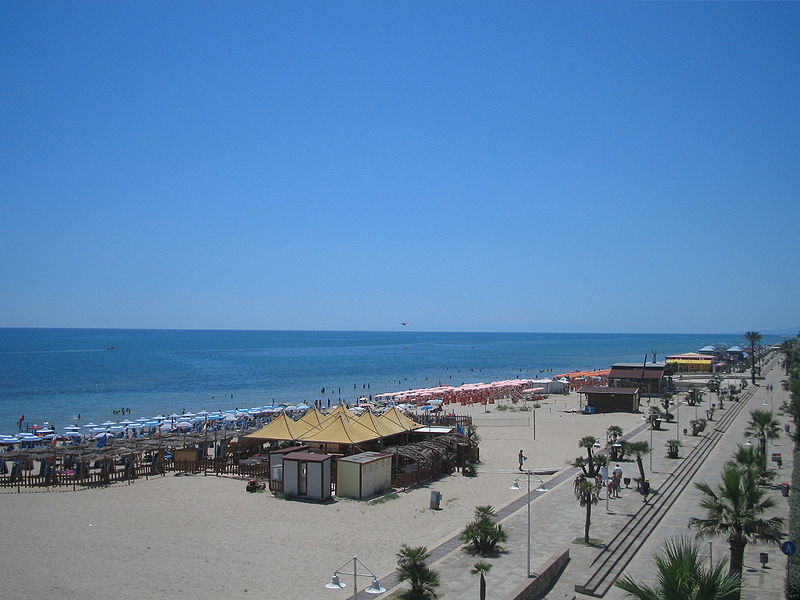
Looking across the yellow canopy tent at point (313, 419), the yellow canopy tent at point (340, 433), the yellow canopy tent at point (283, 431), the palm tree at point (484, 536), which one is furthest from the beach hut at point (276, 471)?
the palm tree at point (484, 536)

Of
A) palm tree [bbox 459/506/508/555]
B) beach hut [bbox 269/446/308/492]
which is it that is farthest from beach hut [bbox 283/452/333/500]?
palm tree [bbox 459/506/508/555]

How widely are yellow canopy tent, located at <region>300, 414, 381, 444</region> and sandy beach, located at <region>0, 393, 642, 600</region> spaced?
310 cm

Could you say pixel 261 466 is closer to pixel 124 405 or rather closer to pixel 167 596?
pixel 167 596

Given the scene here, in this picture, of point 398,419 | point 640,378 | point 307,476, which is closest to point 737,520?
point 307,476

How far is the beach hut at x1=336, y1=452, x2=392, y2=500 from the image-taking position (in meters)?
21.5

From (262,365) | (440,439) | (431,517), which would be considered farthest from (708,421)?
(262,365)

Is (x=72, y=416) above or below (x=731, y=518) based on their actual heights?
below

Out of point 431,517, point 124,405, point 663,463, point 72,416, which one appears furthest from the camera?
point 124,405

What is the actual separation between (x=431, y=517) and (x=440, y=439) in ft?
26.8

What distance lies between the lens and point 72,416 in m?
51.9

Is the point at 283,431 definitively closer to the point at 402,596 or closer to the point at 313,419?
the point at 313,419

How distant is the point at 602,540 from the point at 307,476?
968 centimetres

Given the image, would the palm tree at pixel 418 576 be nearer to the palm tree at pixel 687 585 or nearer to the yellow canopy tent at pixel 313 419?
the palm tree at pixel 687 585

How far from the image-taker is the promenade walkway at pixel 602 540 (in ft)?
43.6
